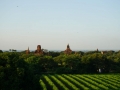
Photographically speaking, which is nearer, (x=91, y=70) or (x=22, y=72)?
(x=22, y=72)

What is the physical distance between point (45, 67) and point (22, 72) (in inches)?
1618

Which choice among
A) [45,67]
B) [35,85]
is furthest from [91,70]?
[35,85]

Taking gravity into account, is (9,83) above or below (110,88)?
above

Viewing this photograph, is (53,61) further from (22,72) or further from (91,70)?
(22,72)

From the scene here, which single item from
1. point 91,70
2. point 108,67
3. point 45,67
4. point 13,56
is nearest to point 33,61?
point 45,67

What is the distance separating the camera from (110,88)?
31.5 meters

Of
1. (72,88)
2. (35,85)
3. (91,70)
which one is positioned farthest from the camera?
(91,70)

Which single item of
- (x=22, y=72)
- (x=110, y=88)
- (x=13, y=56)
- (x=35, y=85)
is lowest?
(x=110, y=88)

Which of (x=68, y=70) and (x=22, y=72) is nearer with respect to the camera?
(x=22, y=72)

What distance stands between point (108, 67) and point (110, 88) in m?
29.9

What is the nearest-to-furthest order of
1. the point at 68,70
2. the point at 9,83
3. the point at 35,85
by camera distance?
the point at 9,83, the point at 35,85, the point at 68,70

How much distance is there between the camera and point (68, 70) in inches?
2169

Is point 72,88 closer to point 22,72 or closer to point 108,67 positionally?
point 22,72

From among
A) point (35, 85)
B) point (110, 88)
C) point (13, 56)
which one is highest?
point (13, 56)
